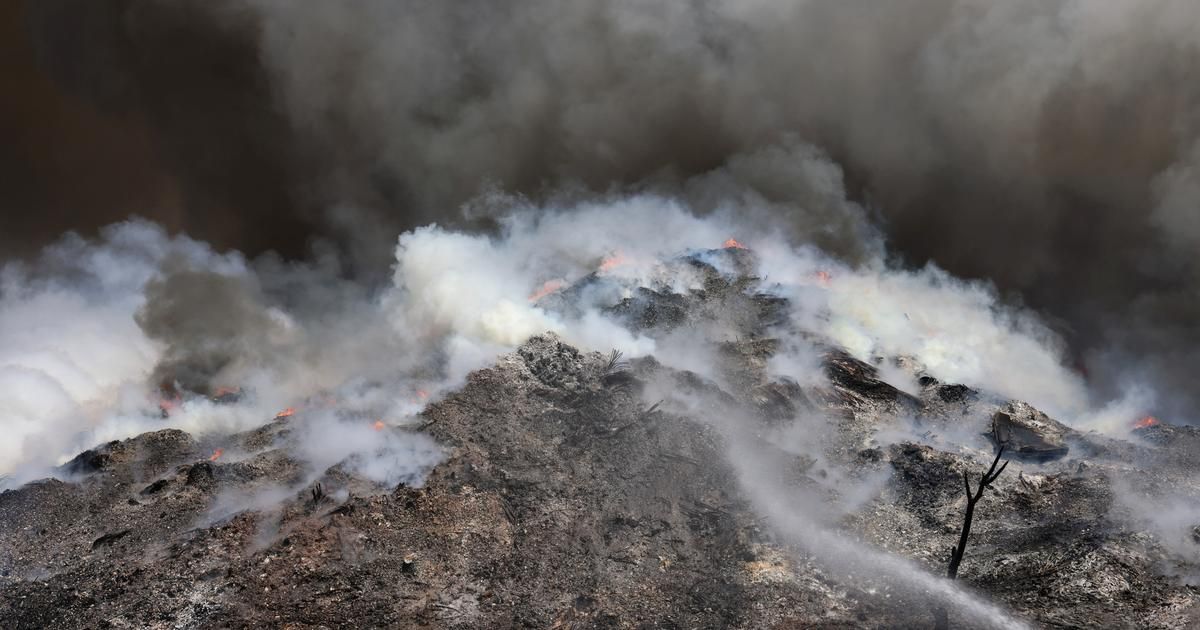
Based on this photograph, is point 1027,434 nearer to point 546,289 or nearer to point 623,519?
point 623,519

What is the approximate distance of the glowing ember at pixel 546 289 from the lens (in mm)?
34469

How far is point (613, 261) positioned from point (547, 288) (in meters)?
4.14

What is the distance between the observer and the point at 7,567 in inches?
726

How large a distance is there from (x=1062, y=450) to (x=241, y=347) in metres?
33.2

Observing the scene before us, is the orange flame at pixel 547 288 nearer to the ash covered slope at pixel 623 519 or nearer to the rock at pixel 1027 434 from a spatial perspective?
the ash covered slope at pixel 623 519

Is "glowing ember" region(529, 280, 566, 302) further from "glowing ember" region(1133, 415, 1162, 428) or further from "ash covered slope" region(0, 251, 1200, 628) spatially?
"glowing ember" region(1133, 415, 1162, 428)

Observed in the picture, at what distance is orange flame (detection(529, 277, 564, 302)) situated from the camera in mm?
34497

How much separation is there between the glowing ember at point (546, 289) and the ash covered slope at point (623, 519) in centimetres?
588

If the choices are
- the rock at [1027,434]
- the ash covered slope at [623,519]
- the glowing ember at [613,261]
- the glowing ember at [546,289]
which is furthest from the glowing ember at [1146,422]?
the glowing ember at [546,289]

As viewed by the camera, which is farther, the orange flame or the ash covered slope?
the orange flame

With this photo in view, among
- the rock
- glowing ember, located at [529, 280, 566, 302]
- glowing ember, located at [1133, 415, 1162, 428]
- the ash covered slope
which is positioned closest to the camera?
the ash covered slope

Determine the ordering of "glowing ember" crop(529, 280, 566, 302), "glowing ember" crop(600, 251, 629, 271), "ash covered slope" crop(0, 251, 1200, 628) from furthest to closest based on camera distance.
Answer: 1. "glowing ember" crop(600, 251, 629, 271)
2. "glowing ember" crop(529, 280, 566, 302)
3. "ash covered slope" crop(0, 251, 1200, 628)

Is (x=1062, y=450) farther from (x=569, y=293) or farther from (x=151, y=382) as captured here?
(x=151, y=382)

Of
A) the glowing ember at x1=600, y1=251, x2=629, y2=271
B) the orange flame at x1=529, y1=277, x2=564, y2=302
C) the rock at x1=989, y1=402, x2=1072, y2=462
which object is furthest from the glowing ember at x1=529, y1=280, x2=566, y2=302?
the rock at x1=989, y1=402, x2=1072, y2=462
